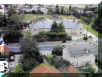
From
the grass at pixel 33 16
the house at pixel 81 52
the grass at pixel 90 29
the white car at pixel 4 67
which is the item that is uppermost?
the grass at pixel 33 16

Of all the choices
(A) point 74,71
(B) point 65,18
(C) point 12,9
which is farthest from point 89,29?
Answer: (C) point 12,9

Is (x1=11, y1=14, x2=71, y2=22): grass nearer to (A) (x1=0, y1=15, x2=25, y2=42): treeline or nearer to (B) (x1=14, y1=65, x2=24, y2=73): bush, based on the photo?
(A) (x1=0, y1=15, x2=25, y2=42): treeline

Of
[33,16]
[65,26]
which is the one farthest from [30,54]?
[65,26]

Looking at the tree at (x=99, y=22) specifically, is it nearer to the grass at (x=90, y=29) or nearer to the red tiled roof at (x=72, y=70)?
the grass at (x=90, y=29)

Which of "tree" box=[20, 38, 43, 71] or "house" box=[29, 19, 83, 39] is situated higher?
"house" box=[29, 19, 83, 39]

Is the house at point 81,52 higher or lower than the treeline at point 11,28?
lower

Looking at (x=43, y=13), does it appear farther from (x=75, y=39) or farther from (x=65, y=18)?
(x=75, y=39)

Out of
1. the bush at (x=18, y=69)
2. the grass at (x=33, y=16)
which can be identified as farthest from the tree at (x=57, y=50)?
the bush at (x=18, y=69)

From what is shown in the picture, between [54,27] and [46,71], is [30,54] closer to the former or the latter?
[46,71]

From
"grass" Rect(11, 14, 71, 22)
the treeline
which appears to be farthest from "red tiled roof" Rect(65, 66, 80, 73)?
the treeline

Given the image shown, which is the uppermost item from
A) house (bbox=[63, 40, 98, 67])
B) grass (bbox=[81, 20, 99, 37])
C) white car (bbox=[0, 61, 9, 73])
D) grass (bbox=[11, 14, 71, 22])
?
grass (bbox=[11, 14, 71, 22])
